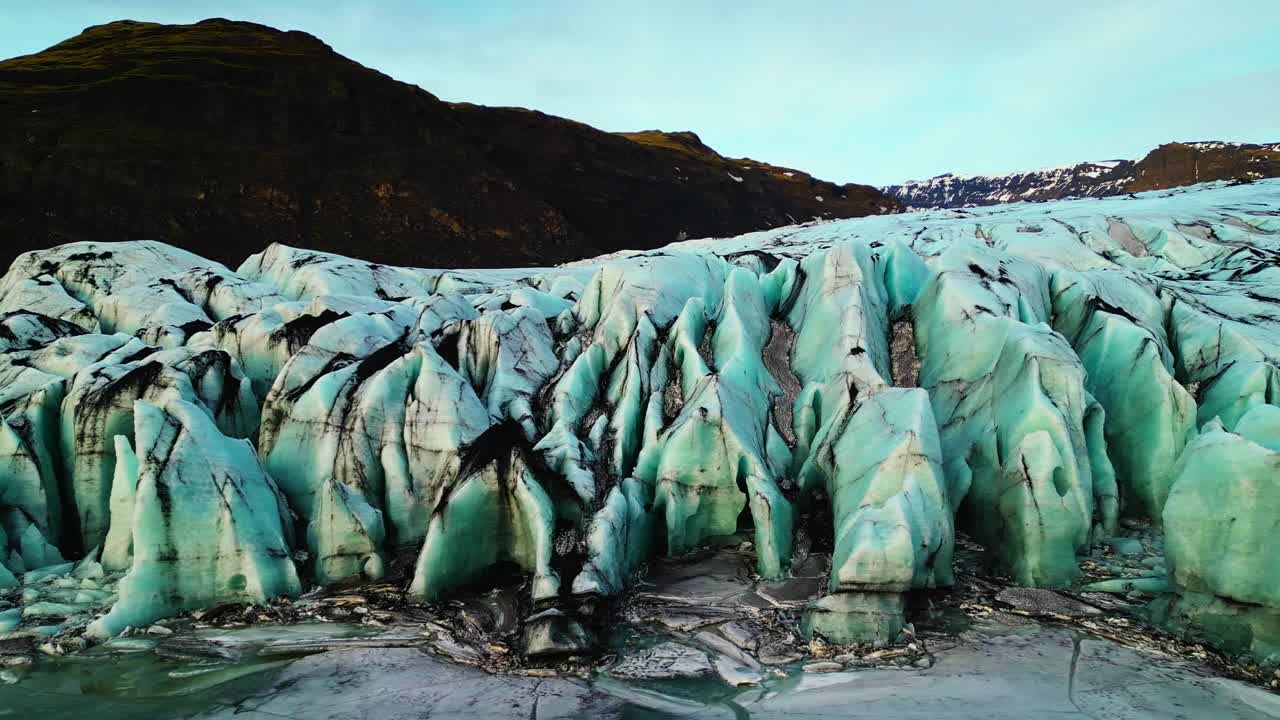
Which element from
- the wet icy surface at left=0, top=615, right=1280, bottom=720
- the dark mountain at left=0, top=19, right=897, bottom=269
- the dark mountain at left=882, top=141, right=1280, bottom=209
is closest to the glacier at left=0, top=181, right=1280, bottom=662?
the wet icy surface at left=0, top=615, right=1280, bottom=720

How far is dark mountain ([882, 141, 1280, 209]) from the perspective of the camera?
54.3m

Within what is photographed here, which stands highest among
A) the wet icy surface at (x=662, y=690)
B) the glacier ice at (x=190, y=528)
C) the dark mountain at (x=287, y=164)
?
the dark mountain at (x=287, y=164)

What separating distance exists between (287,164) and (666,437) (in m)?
32.5

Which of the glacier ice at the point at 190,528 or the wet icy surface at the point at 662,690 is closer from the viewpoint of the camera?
the wet icy surface at the point at 662,690

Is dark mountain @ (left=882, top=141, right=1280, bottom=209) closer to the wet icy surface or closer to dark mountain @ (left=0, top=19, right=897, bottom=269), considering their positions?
dark mountain @ (left=0, top=19, right=897, bottom=269)

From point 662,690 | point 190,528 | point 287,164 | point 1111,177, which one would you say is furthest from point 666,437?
point 1111,177

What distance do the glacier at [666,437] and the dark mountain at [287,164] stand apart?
23.1m

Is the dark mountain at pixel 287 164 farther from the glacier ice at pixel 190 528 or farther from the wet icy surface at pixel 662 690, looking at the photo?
the wet icy surface at pixel 662 690

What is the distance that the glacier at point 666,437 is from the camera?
19.0ft

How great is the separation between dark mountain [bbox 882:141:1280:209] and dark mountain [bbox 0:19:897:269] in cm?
3277

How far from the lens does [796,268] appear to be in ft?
33.3

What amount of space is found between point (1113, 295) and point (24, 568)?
12161mm

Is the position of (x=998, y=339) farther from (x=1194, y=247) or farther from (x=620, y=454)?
(x=1194, y=247)

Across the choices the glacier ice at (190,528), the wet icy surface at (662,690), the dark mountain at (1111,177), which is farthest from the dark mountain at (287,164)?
the dark mountain at (1111,177)
